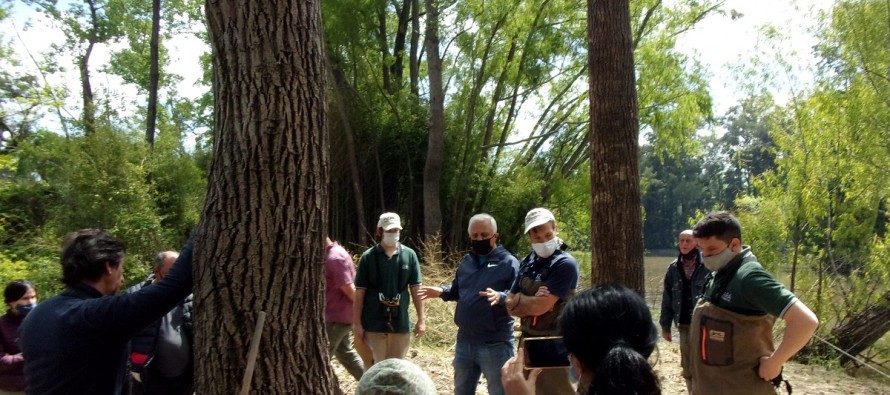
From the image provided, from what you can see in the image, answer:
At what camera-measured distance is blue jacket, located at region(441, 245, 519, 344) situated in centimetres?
446

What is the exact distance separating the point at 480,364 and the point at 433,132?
11121 mm

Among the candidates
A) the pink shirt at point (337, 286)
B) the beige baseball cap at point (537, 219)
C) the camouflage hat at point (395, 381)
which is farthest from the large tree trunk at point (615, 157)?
the camouflage hat at point (395, 381)

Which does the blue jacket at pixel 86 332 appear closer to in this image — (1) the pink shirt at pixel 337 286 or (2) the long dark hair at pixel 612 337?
(2) the long dark hair at pixel 612 337

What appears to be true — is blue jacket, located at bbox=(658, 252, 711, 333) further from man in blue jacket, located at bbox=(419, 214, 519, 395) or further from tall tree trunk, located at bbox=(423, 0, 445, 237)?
tall tree trunk, located at bbox=(423, 0, 445, 237)

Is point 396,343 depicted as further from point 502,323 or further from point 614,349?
point 614,349

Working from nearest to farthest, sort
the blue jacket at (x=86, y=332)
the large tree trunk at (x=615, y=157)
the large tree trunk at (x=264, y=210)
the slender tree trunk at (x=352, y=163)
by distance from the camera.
A: 1. the blue jacket at (x=86, y=332)
2. the large tree trunk at (x=264, y=210)
3. the large tree trunk at (x=615, y=157)
4. the slender tree trunk at (x=352, y=163)

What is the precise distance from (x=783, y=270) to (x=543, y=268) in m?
9.69

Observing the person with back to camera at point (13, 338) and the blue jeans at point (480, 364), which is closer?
the person with back to camera at point (13, 338)

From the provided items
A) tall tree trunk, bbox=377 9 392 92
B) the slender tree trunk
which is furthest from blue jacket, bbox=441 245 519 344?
tall tree trunk, bbox=377 9 392 92

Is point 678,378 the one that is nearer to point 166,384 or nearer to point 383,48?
point 166,384

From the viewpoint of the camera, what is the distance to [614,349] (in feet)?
6.05

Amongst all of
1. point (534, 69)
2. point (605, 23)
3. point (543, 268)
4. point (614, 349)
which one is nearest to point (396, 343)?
point (543, 268)

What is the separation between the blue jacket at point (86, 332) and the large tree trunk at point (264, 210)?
6.8 inches

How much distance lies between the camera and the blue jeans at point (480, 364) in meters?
4.43
